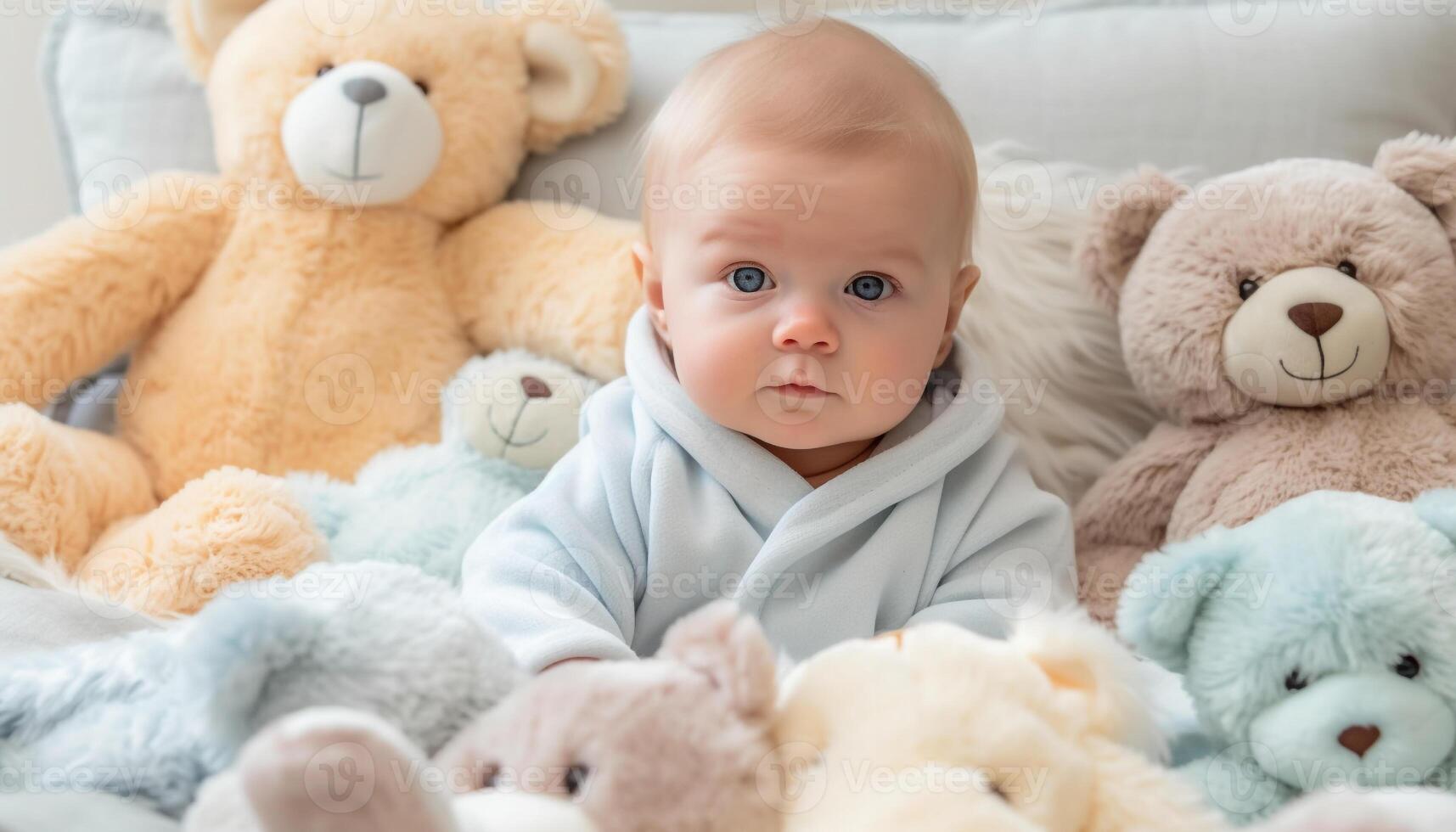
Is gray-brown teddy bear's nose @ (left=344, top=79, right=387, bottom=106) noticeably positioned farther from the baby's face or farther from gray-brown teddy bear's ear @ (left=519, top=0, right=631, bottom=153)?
the baby's face

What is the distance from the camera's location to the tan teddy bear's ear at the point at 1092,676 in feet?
2.43

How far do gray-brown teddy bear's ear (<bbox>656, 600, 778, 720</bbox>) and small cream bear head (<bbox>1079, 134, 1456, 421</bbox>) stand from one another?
2.25ft

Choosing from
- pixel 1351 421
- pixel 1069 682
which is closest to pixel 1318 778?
pixel 1069 682

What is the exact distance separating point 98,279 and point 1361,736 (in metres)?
1.31

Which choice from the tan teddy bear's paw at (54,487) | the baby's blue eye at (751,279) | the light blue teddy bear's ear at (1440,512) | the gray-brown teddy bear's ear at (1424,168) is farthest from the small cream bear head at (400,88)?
the light blue teddy bear's ear at (1440,512)

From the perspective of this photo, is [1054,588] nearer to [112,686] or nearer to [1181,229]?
[1181,229]

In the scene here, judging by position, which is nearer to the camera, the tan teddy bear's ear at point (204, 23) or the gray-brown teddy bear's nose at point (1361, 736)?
the gray-brown teddy bear's nose at point (1361, 736)

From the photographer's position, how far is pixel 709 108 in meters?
1.13

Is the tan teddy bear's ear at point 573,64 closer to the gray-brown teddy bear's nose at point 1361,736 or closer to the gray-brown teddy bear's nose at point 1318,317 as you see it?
the gray-brown teddy bear's nose at point 1318,317

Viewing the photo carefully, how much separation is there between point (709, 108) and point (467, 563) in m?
0.49

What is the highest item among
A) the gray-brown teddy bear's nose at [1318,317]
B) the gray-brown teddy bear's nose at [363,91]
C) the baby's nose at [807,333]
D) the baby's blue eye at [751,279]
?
the gray-brown teddy bear's nose at [363,91]

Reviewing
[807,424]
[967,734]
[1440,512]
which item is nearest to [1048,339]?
[807,424]

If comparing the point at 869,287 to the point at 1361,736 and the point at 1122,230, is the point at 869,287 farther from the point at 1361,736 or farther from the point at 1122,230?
the point at 1361,736

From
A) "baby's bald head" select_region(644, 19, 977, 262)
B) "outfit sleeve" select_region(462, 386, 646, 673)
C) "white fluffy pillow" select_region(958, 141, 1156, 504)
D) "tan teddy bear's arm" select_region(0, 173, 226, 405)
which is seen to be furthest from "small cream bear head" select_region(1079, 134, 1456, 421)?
"tan teddy bear's arm" select_region(0, 173, 226, 405)
